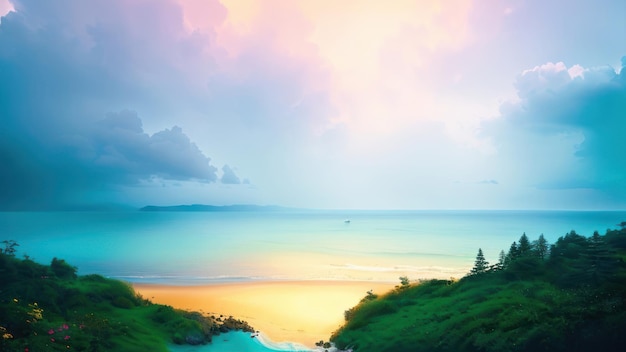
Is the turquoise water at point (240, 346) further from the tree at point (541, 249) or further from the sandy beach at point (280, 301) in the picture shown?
the tree at point (541, 249)

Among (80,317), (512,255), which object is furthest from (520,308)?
(80,317)

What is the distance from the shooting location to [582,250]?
488 inches

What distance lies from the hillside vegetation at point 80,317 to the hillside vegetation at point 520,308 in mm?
6396

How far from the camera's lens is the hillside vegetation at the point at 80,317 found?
1012 centimetres

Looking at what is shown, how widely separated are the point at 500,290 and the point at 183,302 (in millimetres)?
16498

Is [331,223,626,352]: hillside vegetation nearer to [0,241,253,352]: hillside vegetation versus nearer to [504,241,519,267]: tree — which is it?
[504,241,519,267]: tree

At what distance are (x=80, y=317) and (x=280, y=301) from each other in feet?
37.2

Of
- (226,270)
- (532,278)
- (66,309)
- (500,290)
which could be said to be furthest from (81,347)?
(226,270)

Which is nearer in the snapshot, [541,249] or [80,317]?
[80,317]

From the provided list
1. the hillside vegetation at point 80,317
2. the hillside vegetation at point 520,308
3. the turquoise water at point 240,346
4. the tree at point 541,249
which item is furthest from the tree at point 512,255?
the hillside vegetation at point 80,317

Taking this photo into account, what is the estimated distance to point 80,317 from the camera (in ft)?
40.7

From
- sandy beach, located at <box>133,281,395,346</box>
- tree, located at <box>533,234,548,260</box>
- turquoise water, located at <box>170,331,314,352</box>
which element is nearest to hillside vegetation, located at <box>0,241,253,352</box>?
turquoise water, located at <box>170,331,314,352</box>

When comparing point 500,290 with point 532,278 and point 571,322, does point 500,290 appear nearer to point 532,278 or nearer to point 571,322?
point 532,278

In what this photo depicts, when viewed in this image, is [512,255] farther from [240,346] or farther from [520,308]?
[240,346]
